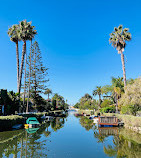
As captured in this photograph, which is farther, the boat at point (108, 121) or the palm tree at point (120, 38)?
the palm tree at point (120, 38)

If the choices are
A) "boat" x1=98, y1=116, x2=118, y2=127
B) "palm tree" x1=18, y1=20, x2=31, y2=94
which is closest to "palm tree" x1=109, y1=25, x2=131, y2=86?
"boat" x1=98, y1=116, x2=118, y2=127

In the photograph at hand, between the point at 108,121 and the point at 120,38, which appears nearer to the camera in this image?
the point at 108,121

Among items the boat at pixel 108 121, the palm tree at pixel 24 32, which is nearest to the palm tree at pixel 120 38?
the boat at pixel 108 121

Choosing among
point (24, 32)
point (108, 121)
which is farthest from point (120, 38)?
point (24, 32)

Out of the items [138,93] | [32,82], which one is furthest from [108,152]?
[32,82]

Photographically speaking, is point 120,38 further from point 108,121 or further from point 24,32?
point 24,32

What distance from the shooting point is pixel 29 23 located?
33562 mm

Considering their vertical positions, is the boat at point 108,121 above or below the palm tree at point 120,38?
below

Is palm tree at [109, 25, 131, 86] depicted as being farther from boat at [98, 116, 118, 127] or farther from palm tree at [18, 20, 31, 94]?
palm tree at [18, 20, 31, 94]

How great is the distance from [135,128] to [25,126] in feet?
55.5

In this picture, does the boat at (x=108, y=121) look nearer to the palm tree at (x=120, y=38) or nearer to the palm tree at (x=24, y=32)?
the palm tree at (x=120, y=38)

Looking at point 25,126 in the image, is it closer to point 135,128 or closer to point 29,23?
point 135,128

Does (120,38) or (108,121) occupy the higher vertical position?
(120,38)

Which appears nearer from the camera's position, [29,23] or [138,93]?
[138,93]
